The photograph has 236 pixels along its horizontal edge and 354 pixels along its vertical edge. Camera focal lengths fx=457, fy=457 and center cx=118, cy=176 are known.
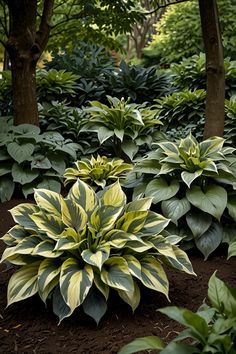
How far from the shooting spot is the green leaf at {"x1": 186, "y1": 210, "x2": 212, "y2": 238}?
296 cm

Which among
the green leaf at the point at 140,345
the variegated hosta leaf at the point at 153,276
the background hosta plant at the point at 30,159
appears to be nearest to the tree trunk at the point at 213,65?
the background hosta plant at the point at 30,159

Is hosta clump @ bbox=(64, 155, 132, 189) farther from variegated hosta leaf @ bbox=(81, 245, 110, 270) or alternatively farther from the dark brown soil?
variegated hosta leaf @ bbox=(81, 245, 110, 270)

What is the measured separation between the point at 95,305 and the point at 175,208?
104 centimetres

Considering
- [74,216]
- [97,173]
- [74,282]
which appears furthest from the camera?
[97,173]

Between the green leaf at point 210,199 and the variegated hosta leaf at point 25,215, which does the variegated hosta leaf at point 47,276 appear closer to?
the variegated hosta leaf at point 25,215

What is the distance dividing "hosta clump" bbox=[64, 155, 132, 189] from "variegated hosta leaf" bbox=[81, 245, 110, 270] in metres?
1.37

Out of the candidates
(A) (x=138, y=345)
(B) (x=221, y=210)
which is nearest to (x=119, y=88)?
(B) (x=221, y=210)

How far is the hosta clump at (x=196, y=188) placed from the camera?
297 centimetres

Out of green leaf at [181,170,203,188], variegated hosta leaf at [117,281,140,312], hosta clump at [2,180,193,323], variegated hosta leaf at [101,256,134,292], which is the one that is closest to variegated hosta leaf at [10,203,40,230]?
hosta clump at [2,180,193,323]

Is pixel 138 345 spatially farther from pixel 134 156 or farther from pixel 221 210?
pixel 134 156

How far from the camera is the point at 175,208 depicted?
300cm

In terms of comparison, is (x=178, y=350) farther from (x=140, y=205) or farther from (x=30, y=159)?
(x=30, y=159)

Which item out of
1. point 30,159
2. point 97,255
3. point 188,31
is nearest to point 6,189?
point 30,159

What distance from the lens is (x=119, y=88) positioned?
19.2ft
